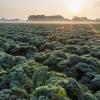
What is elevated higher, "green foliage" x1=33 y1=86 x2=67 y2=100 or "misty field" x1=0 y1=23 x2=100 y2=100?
"green foliage" x1=33 y1=86 x2=67 y2=100

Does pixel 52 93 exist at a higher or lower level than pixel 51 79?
higher

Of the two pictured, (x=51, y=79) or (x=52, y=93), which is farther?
(x=51, y=79)

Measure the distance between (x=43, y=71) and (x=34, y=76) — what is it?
14.4 inches

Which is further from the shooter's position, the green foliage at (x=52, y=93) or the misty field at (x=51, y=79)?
the misty field at (x=51, y=79)

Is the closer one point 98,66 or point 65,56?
point 98,66

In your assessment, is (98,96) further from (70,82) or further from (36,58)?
(36,58)

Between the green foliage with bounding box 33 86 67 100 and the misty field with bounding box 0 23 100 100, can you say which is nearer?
the green foliage with bounding box 33 86 67 100

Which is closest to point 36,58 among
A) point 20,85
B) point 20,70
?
point 20,70

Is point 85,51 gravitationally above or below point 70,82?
below

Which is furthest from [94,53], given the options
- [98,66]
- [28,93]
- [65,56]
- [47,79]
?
[28,93]

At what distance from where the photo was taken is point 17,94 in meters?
6.97

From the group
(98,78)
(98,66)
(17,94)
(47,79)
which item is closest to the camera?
(17,94)

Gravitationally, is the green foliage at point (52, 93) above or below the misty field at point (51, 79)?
above

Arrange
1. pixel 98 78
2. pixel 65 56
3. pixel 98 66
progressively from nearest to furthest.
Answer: pixel 98 78
pixel 98 66
pixel 65 56
